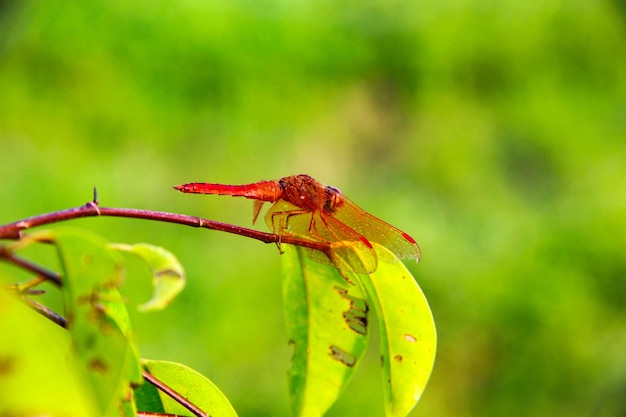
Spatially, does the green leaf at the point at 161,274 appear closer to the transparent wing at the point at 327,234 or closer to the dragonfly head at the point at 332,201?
the transparent wing at the point at 327,234

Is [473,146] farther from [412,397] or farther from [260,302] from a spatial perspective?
[412,397]

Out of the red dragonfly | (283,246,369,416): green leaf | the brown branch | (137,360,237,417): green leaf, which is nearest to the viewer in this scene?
the brown branch

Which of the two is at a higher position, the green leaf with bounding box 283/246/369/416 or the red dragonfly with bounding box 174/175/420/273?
the red dragonfly with bounding box 174/175/420/273

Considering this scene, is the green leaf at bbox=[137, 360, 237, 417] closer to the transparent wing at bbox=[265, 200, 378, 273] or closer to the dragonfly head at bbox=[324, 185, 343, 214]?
the transparent wing at bbox=[265, 200, 378, 273]

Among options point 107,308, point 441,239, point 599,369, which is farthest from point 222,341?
point 107,308

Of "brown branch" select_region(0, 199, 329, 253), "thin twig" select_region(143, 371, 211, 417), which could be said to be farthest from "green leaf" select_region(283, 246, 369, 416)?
"thin twig" select_region(143, 371, 211, 417)

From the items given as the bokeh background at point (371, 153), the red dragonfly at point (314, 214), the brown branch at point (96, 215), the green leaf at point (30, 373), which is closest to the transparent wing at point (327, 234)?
the red dragonfly at point (314, 214)
